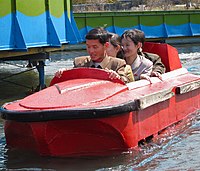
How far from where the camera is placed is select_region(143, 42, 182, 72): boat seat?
33.0 ft

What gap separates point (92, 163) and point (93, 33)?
6.00ft

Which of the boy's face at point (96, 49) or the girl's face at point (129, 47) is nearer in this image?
the boy's face at point (96, 49)

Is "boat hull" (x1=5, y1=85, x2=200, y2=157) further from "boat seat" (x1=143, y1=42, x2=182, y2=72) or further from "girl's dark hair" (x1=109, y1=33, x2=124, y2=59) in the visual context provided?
"boat seat" (x1=143, y1=42, x2=182, y2=72)

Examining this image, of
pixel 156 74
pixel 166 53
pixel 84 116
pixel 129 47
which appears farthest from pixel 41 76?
pixel 84 116

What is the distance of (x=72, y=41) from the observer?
48.0 feet

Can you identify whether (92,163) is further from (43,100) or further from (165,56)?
(165,56)

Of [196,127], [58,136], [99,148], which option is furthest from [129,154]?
[196,127]

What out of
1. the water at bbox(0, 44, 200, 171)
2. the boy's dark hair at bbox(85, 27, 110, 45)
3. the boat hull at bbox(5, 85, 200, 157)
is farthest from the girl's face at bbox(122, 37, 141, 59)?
the boat hull at bbox(5, 85, 200, 157)

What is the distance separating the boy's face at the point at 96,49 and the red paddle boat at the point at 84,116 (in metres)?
0.28

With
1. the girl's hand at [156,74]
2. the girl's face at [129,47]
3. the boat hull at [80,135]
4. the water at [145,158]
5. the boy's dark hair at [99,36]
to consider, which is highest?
the boy's dark hair at [99,36]

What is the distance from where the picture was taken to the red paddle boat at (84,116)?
6.71 meters

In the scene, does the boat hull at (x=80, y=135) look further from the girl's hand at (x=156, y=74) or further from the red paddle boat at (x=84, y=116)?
the girl's hand at (x=156, y=74)

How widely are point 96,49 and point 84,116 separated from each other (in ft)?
4.96

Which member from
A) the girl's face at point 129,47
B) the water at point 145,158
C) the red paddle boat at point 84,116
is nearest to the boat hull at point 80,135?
the red paddle boat at point 84,116
